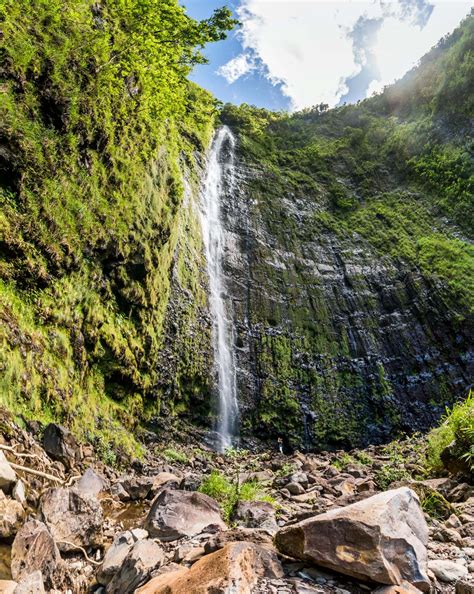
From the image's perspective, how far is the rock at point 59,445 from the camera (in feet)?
18.2

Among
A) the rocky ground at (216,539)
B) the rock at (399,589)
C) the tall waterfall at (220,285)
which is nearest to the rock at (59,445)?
the rocky ground at (216,539)

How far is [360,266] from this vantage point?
21.6m

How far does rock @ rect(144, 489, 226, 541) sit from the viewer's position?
378cm

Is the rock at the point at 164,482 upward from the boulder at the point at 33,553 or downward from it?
downward

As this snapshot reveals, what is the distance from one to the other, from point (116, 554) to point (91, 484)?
7.67 feet

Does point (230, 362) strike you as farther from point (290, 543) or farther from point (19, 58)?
point (290, 543)

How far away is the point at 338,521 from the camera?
2.51 metres

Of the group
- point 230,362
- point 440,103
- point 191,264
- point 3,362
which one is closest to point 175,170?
point 191,264

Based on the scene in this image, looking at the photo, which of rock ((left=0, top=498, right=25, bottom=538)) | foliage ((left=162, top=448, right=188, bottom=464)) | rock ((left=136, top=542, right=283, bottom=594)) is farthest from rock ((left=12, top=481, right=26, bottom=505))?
foliage ((left=162, top=448, right=188, bottom=464))

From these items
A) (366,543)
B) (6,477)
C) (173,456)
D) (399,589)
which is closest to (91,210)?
(173,456)

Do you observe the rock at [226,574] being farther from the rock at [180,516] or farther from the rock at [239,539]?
the rock at [180,516]

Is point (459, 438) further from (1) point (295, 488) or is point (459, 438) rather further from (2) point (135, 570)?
(2) point (135, 570)

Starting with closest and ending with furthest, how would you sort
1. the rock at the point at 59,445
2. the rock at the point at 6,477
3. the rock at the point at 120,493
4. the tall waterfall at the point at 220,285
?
the rock at the point at 6,477 → the rock at the point at 59,445 → the rock at the point at 120,493 → the tall waterfall at the point at 220,285

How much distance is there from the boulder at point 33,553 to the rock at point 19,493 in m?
0.50
